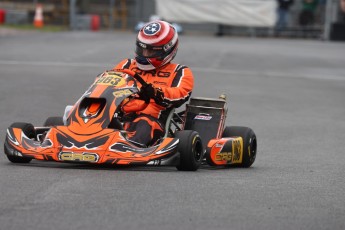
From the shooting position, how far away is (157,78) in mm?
9664

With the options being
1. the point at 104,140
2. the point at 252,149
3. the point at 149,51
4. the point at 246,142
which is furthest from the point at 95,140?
the point at 252,149

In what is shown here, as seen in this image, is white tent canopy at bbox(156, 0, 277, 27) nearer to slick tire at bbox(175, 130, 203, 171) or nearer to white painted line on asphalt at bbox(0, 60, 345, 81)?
white painted line on asphalt at bbox(0, 60, 345, 81)

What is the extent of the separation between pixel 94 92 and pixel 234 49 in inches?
729

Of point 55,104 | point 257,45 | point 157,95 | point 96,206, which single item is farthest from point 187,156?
point 257,45

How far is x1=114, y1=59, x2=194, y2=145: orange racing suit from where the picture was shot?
8.96 m

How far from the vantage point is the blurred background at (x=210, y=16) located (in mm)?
32406

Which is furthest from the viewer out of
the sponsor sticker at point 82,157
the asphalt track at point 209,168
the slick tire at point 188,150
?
the slick tire at point 188,150

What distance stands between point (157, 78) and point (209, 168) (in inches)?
39.0

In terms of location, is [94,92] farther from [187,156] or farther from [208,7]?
[208,7]

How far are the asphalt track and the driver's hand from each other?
63cm

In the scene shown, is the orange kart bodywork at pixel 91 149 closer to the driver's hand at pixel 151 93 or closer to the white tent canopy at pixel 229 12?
the driver's hand at pixel 151 93

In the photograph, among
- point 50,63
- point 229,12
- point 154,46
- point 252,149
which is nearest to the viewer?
point 154,46

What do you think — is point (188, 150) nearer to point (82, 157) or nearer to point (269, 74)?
point (82, 157)

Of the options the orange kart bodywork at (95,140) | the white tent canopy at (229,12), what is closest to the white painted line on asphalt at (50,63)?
the white tent canopy at (229,12)
